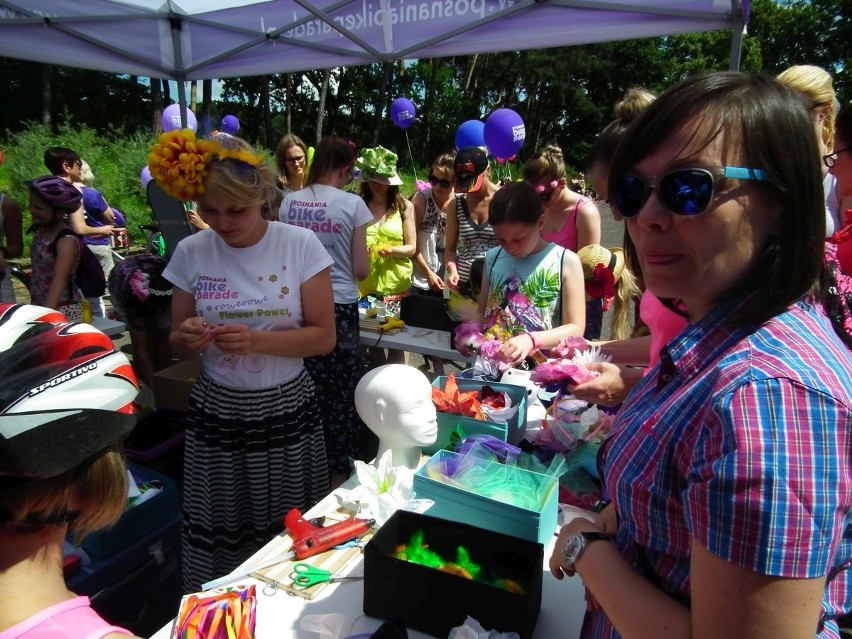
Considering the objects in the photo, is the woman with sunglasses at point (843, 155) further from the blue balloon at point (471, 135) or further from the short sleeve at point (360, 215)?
the blue balloon at point (471, 135)

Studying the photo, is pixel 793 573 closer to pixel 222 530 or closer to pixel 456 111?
pixel 222 530

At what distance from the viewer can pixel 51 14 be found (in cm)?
436

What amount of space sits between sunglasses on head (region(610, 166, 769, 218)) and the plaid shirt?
0.14m

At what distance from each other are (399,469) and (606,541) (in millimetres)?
921

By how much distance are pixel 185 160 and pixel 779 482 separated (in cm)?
198

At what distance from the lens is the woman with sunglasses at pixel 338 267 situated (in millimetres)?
3084

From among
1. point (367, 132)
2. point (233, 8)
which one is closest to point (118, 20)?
point (233, 8)

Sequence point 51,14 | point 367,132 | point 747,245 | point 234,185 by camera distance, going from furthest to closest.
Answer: point 367,132, point 51,14, point 234,185, point 747,245

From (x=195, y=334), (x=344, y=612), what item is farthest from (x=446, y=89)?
(x=344, y=612)

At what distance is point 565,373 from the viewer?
5.45 feet

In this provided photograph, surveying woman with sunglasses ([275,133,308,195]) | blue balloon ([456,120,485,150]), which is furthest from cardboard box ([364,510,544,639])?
blue balloon ([456,120,485,150])

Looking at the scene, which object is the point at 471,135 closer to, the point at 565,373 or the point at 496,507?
the point at 565,373

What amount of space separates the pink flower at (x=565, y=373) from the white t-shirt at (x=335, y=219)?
176cm

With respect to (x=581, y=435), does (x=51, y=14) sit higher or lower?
higher
